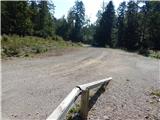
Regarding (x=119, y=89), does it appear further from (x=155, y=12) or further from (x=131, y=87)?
(x=155, y=12)

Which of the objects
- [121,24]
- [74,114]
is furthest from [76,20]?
[74,114]

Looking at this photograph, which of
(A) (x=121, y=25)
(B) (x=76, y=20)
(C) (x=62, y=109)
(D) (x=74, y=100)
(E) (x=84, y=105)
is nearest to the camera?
(C) (x=62, y=109)

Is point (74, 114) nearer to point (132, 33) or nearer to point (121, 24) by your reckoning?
point (132, 33)

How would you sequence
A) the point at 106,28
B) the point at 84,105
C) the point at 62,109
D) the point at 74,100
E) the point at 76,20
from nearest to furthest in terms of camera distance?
the point at 62,109 → the point at 74,100 → the point at 84,105 → the point at 106,28 → the point at 76,20

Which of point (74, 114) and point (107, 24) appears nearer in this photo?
point (74, 114)

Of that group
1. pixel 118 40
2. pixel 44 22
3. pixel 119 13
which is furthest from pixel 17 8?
pixel 119 13

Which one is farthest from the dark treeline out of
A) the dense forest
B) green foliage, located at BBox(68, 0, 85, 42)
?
green foliage, located at BBox(68, 0, 85, 42)

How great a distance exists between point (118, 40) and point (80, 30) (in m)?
18.4

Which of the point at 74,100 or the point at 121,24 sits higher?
the point at 121,24

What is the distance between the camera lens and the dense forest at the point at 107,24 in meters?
47.4

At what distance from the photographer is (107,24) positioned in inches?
3169

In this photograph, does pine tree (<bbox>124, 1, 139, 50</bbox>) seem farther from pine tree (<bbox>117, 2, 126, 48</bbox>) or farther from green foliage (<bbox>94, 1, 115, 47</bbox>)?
green foliage (<bbox>94, 1, 115, 47</bbox>)

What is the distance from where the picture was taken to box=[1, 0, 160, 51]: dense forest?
47438 mm

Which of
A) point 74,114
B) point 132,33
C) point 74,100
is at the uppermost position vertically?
point 74,100
